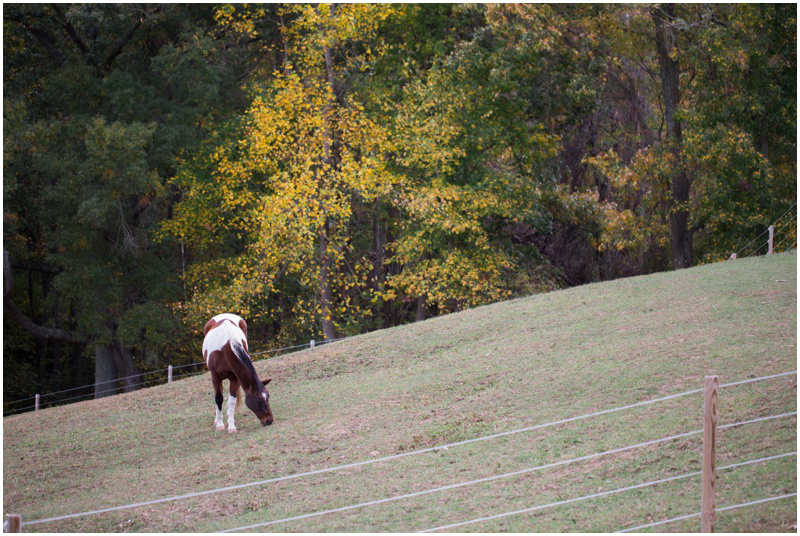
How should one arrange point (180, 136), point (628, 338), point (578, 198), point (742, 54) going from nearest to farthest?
1. point (628, 338)
2. point (742, 54)
3. point (180, 136)
4. point (578, 198)

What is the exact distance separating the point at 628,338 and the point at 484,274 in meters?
13.0

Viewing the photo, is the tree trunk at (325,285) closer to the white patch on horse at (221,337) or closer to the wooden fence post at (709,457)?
the white patch on horse at (221,337)

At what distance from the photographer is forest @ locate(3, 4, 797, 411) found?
22.7 metres

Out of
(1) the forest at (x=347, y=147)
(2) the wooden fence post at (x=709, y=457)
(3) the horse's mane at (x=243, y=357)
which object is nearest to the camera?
(2) the wooden fence post at (x=709, y=457)

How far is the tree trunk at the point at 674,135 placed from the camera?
24.6 meters

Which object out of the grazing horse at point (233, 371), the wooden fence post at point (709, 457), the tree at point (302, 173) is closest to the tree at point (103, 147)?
the tree at point (302, 173)

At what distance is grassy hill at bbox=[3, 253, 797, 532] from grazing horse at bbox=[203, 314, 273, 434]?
0.36 m

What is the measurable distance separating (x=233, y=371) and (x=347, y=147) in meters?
16.8

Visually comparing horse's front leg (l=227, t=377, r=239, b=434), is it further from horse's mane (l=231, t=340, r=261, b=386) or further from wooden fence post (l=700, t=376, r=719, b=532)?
wooden fence post (l=700, t=376, r=719, b=532)

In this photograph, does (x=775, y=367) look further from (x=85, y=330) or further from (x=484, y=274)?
(x=85, y=330)

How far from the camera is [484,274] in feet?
84.2

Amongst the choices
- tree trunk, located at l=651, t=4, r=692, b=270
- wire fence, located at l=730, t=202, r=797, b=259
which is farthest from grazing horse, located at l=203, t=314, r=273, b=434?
tree trunk, located at l=651, t=4, r=692, b=270

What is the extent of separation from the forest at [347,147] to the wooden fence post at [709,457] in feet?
58.1

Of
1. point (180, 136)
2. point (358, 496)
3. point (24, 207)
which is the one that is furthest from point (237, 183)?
point (358, 496)
